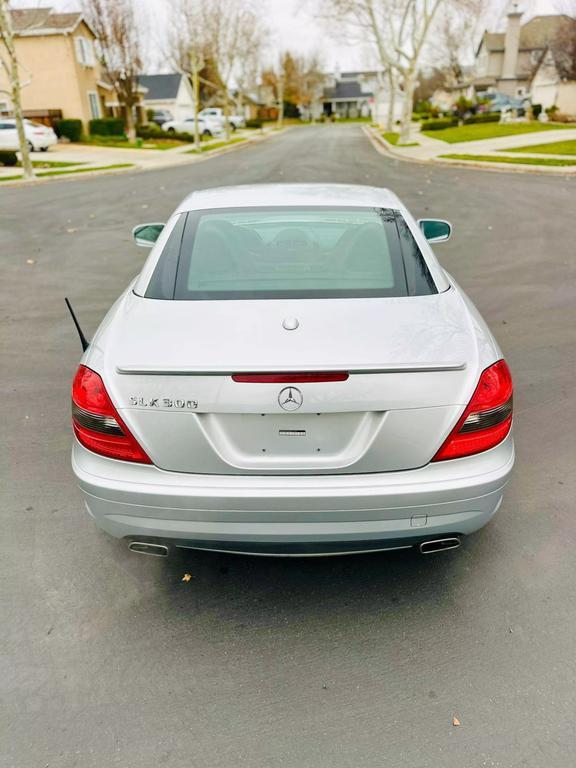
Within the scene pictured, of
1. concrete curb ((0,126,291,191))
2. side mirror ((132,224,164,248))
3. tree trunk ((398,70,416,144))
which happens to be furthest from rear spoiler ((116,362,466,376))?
tree trunk ((398,70,416,144))

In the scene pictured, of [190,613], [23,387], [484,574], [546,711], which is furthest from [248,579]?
[23,387]

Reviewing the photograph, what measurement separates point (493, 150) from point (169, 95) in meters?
49.0

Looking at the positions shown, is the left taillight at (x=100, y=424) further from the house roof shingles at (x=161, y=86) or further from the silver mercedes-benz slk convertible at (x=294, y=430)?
the house roof shingles at (x=161, y=86)

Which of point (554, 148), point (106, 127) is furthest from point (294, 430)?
point (106, 127)

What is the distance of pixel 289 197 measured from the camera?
3646mm

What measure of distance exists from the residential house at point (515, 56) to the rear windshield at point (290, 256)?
3247 inches

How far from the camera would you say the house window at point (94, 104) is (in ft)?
134

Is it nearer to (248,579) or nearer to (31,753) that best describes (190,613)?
(248,579)

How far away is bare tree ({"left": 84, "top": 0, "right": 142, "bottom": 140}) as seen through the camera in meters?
39.2

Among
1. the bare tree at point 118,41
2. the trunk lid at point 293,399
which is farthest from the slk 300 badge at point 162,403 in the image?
the bare tree at point 118,41

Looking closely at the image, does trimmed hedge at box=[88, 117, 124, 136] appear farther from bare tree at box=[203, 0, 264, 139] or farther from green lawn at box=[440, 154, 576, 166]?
green lawn at box=[440, 154, 576, 166]

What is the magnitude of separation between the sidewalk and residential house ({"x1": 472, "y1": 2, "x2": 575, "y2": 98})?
164 feet

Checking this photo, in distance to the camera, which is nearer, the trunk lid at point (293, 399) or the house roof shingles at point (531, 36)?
the trunk lid at point (293, 399)

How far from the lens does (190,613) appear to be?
271cm
